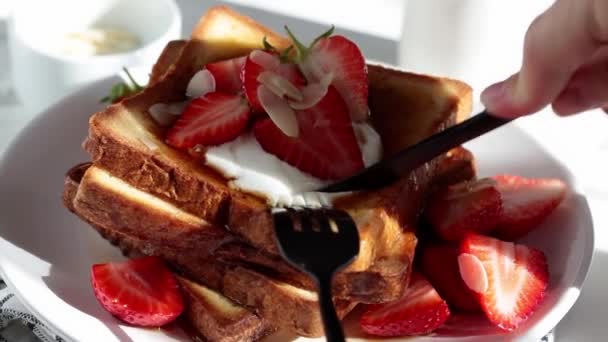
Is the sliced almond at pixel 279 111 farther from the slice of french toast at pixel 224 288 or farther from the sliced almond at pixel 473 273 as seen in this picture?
the sliced almond at pixel 473 273

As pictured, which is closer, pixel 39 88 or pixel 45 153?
pixel 45 153

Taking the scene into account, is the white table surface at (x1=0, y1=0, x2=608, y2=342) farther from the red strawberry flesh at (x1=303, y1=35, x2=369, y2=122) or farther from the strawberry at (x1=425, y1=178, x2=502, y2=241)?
the red strawberry flesh at (x1=303, y1=35, x2=369, y2=122)

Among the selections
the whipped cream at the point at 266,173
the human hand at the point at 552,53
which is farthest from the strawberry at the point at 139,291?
the human hand at the point at 552,53

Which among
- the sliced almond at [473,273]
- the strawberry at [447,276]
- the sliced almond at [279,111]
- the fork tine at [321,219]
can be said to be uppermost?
the sliced almond at [279,111]

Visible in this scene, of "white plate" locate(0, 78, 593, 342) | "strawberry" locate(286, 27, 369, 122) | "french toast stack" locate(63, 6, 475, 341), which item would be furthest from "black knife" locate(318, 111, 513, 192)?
"white plate" locate(0, 78, 593, 342)

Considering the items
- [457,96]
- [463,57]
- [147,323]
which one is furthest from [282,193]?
[463,57]

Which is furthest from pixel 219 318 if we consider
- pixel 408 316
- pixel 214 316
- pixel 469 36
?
pixel 469 36

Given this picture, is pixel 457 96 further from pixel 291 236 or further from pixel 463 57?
pixel 291 236
